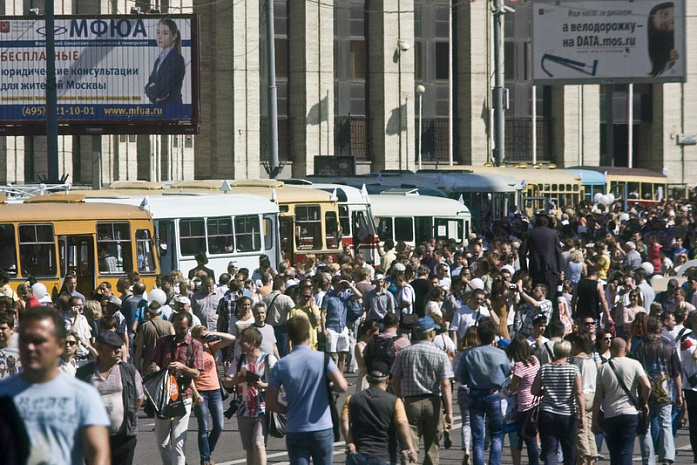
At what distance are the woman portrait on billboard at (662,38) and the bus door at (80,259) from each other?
33329 millimetres

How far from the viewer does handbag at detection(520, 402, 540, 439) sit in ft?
41.8

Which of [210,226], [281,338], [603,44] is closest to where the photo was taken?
[281,338]

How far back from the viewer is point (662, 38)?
55531mm

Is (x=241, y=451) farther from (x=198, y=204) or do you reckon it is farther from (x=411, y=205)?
(x=411, y=205)

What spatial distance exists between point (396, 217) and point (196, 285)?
1991cm

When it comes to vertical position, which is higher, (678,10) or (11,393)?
(678,10)

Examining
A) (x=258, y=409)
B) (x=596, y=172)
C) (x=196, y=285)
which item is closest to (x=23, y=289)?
(x=196, y=285)

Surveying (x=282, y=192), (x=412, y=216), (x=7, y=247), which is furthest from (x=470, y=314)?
(x=412, y=216)

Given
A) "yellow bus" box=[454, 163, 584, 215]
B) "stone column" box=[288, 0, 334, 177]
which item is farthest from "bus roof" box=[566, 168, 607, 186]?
"stone column" box=[288, 0, 334, 177]

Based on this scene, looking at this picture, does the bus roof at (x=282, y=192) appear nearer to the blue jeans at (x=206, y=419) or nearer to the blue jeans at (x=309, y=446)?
the blue jeans at (x=206, y=419)

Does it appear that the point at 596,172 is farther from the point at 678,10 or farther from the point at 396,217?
the point at 396,217

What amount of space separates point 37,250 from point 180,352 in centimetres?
1302

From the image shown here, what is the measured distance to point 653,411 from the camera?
1423 cm

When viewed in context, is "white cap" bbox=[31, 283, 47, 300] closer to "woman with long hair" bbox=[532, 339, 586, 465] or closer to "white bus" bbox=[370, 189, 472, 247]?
"woman with long hair" bbox=[532, 339, 586, 465]
